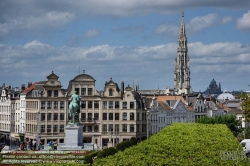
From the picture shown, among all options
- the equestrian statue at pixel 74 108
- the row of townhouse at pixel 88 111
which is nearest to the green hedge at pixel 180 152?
the equestrian statue at pixel 74 108

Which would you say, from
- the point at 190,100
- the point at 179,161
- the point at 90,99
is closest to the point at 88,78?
the point at 90,99

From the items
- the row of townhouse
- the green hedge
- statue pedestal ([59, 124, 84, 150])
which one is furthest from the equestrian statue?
the row of townhouse

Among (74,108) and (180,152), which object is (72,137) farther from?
(180,152)

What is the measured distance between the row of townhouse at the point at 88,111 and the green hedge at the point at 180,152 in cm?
6829

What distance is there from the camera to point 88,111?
13088 centimetres

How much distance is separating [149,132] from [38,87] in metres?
24.2

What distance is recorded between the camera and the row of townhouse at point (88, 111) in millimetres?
128625

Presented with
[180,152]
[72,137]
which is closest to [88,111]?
[72,137]

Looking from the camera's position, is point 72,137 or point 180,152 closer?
point 180,152

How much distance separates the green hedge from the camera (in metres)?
39.4

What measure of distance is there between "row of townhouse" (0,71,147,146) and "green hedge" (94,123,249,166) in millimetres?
68285

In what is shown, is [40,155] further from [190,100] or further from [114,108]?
[190,100]

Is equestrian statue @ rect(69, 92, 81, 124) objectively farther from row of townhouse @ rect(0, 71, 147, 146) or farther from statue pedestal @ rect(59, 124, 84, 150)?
row of townhouse @ rect(0, 71, 147, 146)

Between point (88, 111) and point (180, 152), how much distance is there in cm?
8602
